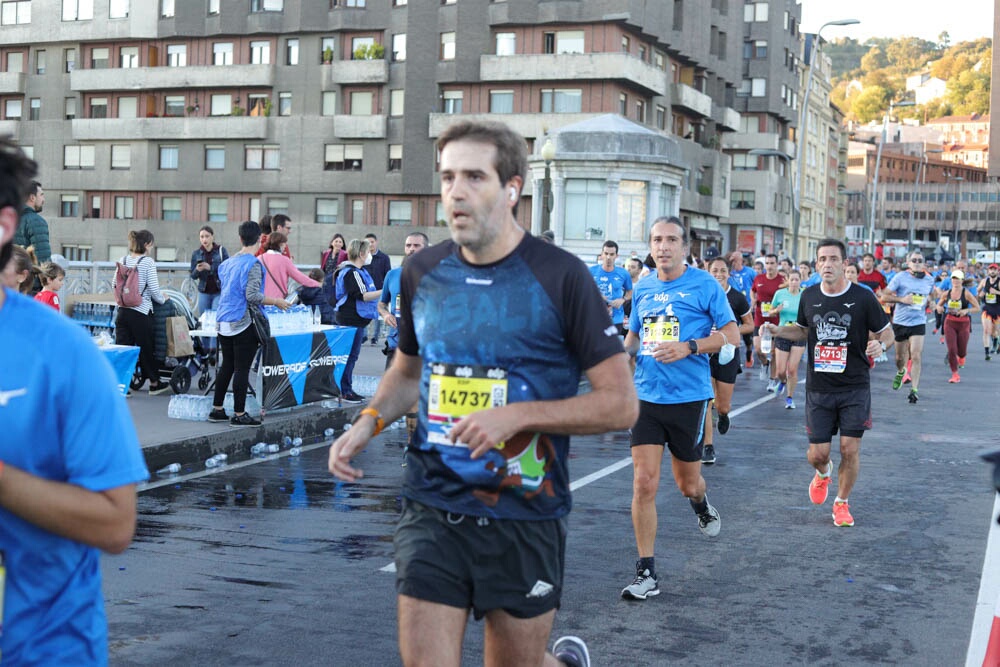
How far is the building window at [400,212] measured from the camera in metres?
62.2

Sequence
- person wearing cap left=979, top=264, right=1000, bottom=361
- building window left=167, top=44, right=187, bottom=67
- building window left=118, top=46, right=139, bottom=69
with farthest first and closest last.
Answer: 1. building window left=118, top=46, right=139, bottom=69
2. building window left=167, top=44, right=187, bottom=67
3. person wearing cap left=979, top=264, right=1000, bottom=361

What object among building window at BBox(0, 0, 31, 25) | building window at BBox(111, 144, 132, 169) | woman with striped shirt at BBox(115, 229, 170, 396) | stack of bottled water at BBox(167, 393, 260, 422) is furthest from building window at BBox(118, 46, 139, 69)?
stack of bottled water at BBox(167, 393, 260, 422)

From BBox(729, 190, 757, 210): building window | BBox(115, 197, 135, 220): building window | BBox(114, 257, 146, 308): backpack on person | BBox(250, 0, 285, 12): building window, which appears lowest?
BBox(114, 257, 146, 308): backpack on person

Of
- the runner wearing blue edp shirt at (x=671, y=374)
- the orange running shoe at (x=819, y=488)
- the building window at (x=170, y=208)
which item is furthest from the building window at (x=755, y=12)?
the runner wearing blue edp shirt at (x=671, y=374)

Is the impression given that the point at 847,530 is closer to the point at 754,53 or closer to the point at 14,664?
the point at 14,664

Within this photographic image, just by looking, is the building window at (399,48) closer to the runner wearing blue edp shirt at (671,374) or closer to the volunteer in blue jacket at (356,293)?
the volunteer in blue jacket at (356,293)

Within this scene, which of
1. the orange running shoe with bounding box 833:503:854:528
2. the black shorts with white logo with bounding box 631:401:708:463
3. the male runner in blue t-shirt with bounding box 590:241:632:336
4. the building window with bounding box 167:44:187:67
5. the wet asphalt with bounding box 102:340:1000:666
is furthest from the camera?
the building window with bounding box 167:44:187:67

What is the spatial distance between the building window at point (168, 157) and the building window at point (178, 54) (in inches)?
161

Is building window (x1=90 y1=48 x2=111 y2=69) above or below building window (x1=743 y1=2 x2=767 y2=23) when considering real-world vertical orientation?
below

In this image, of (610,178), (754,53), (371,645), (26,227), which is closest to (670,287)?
(371,645)

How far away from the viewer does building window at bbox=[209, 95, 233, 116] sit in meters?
64.9

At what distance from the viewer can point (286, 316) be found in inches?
555

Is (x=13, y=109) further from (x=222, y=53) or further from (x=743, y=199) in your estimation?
(x=743, y=199)

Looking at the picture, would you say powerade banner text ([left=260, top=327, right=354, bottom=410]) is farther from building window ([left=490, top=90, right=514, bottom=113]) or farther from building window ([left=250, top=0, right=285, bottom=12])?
building window ([left=250, top=0, right=285, bottom=12])
